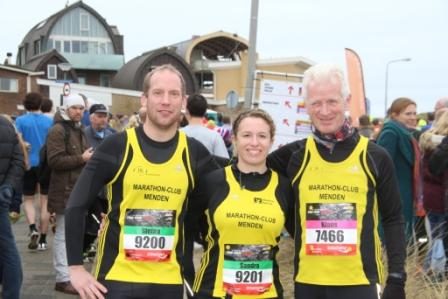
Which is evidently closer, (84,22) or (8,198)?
(8,198)

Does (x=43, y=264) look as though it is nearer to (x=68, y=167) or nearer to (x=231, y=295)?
(x=68, y=167)

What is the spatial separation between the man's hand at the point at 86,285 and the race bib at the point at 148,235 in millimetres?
190

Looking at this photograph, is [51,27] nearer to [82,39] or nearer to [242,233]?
[82,39]

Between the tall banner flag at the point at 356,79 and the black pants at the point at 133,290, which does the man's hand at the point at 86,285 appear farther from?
the tall banner flag at the point at 356,79

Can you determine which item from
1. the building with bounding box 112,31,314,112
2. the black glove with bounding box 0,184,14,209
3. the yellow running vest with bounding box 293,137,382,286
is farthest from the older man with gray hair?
the building with bounding box 112,31,314,112

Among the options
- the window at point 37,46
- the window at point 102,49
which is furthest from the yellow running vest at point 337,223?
the window at point 37,46

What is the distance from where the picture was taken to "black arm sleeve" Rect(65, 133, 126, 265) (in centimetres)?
306

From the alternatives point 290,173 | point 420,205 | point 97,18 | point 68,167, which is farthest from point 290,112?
point 97,18

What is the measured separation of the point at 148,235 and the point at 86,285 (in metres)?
0.37

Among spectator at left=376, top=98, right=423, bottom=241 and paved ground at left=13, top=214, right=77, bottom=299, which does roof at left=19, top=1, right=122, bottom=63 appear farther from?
spectator at left=376, top=98, right=423, bottom=241

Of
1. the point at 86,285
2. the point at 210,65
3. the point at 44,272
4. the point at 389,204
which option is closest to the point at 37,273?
the point at 44,272

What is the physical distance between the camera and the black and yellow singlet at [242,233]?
3117mm

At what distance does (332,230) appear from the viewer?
3051 millimetres

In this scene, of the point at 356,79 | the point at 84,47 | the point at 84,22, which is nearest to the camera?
the point at 356,79
